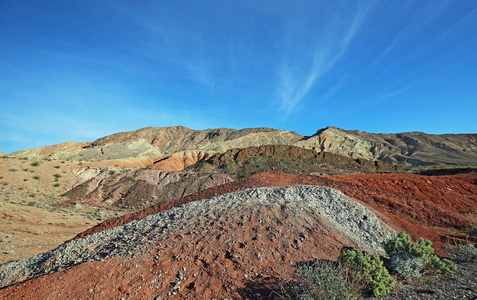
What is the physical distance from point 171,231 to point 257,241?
2.73 metres

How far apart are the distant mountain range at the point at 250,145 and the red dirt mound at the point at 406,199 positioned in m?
34.2

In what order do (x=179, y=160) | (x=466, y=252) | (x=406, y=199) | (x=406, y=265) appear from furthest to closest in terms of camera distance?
1. (x=179, y=160)
2. (x=406, y=199)
3. (x=466, y=252)
4. (x=406, y=265)

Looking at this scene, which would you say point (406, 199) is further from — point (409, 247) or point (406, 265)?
point (406, 265)

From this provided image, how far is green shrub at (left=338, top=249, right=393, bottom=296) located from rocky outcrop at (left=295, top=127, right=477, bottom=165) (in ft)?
200

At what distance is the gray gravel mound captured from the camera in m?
7.00

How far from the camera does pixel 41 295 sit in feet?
16.1

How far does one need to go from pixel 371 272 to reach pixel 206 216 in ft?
16.2

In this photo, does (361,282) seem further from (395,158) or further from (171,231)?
(395,158)

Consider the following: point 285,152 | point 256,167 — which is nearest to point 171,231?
point 256,167

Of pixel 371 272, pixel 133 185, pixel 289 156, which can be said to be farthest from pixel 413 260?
pixel 289 156

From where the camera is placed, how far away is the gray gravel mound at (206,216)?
23.0 ft

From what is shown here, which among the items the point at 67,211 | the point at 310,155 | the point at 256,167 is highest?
the point at 310,155

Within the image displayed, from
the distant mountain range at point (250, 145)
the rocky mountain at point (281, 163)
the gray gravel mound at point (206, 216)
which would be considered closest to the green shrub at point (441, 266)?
the gray gravel mound at point (206, 216)

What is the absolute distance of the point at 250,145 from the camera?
2670 inches
